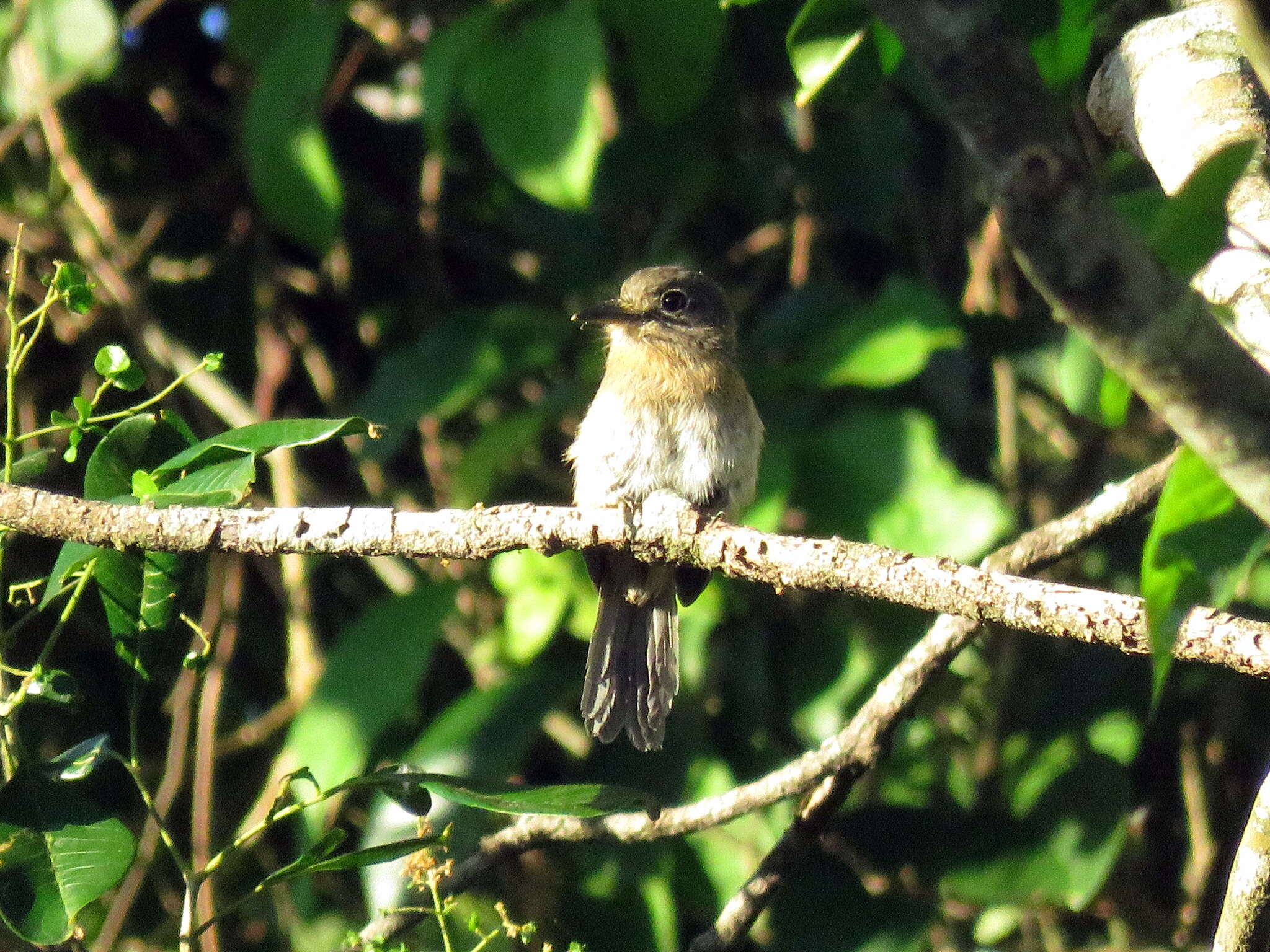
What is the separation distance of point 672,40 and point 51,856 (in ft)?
6.64

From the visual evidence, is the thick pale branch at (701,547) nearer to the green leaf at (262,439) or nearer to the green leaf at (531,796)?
the green leaf at (262,439)

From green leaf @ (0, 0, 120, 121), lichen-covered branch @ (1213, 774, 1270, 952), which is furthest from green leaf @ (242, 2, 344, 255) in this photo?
lichen-covered branch @ (1213, 774, 1270, 952)

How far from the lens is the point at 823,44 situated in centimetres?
240

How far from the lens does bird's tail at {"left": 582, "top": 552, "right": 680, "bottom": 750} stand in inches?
129

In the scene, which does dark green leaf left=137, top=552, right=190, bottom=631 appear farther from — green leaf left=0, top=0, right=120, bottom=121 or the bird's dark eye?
the bird's dark eye

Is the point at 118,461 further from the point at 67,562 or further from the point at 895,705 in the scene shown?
the point at 895,705

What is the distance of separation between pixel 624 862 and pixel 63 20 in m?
2.50

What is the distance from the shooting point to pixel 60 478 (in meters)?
4.14

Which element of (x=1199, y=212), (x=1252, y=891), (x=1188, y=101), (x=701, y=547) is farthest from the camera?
(x=701, y=547)

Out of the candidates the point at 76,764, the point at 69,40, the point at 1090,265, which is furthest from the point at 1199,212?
the point at 69,40

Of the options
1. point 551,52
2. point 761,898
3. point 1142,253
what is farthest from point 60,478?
point 1142,253

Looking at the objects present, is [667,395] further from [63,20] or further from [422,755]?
[63,20]

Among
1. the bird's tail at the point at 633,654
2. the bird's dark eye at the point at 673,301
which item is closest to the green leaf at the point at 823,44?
the bird's tail at the point at 633,654

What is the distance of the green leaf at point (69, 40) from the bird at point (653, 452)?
1387 millimetres
